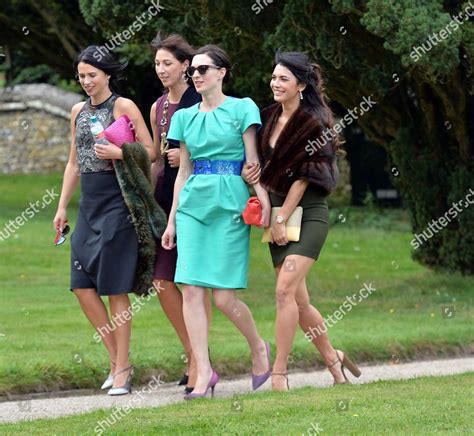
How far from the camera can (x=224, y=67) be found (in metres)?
7.89

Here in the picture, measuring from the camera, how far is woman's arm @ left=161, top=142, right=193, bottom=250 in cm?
798

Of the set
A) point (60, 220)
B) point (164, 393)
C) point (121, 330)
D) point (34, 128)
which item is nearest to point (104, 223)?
point (60, 220)

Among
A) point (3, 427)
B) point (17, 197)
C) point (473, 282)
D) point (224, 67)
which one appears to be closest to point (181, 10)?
point (473, 282)

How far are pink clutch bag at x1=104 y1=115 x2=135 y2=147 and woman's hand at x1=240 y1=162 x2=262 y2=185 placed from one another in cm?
85

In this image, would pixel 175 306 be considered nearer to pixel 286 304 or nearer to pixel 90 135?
pixel 286 304

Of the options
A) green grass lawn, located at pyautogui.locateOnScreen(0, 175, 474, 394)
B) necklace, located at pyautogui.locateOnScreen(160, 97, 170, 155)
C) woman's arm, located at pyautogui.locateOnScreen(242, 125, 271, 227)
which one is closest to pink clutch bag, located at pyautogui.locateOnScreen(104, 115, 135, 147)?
necklace, located at pyautogui.locateOnScreen(160, 97, 170, 155)

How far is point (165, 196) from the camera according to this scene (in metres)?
8.45

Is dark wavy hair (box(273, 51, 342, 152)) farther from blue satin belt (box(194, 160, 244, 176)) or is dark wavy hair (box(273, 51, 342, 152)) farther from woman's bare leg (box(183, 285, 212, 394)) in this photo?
woman's bare leg (box(183, 285, 212, 394))

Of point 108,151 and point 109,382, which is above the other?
point 108,151

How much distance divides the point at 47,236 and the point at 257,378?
37.9 ft

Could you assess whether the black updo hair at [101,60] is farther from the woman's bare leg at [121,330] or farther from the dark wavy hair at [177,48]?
the woman's bare leg at [121,330]

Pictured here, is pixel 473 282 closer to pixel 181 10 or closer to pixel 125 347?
pixel 181 10

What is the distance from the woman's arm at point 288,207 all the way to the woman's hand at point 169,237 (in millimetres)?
640

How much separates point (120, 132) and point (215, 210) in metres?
0.88
